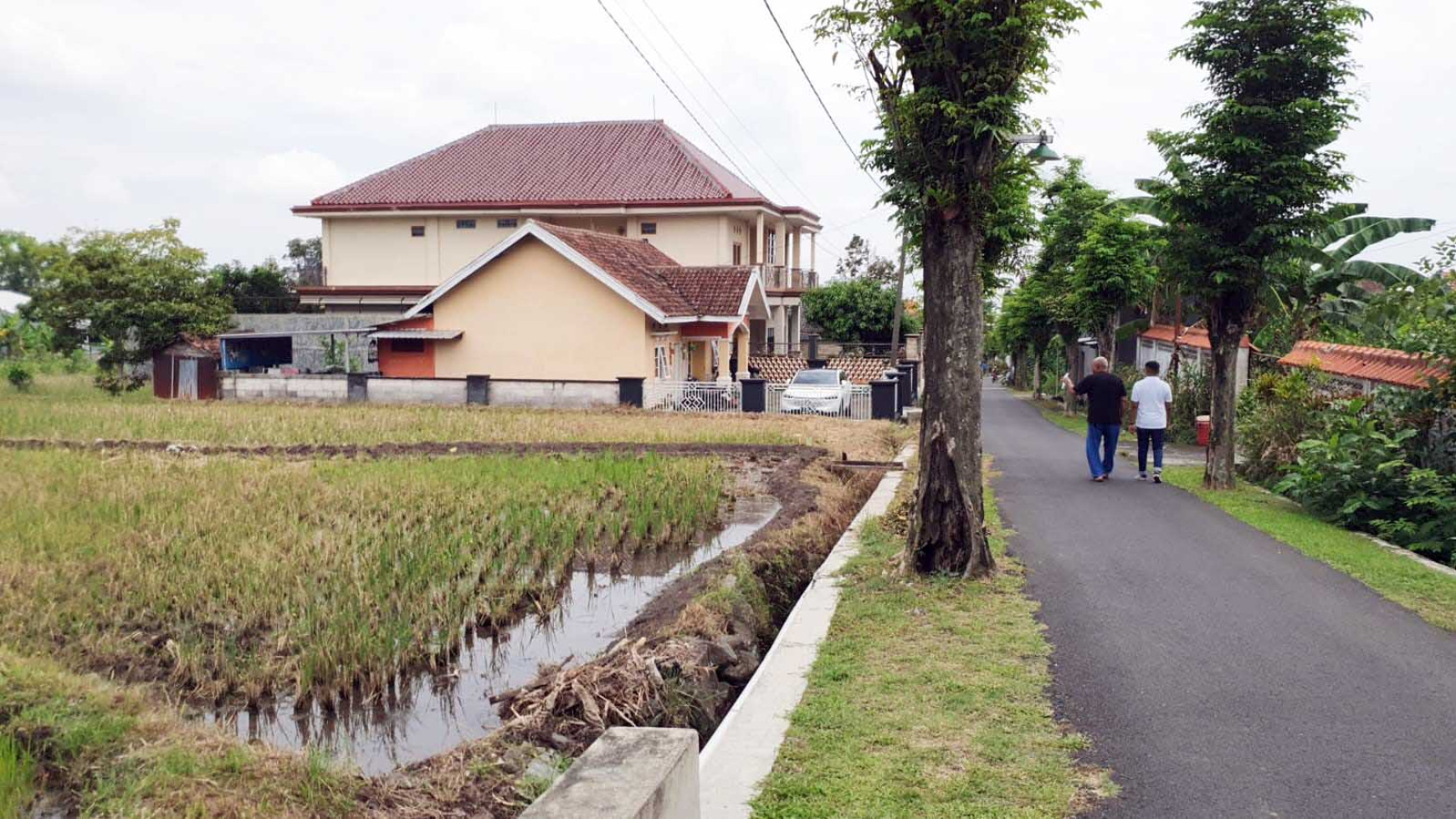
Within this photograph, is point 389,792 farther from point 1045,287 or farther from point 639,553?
point 1045,287

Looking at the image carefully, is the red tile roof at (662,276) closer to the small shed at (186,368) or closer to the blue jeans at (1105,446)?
the small shed at (186,368)

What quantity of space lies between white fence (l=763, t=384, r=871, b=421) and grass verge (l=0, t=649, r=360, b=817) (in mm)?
21715

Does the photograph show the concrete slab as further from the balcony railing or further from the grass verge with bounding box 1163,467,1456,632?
the balcony railing

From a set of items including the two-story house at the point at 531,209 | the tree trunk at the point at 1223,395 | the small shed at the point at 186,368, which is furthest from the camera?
the two-story house at the point at 531,209

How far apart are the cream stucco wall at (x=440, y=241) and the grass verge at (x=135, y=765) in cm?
3386

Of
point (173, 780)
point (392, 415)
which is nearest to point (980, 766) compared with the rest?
point (173, 780)

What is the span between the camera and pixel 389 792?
17.4 ft

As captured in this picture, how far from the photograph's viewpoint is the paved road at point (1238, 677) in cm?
526

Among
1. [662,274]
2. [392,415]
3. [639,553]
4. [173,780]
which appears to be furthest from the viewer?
[662,274]

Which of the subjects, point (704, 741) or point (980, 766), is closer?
point (980, 766)

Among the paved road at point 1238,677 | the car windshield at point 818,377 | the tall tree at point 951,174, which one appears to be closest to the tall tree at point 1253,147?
the paved road at point 1238,677

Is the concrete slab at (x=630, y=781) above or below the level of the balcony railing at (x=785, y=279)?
below

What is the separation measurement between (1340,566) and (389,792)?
8.75m

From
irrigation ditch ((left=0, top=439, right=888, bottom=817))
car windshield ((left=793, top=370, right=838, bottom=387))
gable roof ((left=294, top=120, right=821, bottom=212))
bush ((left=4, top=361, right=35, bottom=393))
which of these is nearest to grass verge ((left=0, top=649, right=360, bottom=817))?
irrigation ditch ((left=0, top=439, right=888, bottom=817))
